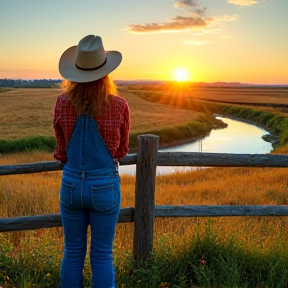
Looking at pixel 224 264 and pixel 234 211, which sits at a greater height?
pixel 234 211

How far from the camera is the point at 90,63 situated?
2879 millimetres

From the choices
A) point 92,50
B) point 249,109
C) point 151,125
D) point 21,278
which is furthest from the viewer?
point 249,109

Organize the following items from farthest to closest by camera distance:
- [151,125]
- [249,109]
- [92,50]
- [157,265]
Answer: [249,109]
[151,125]
[157,265]
[92,50]

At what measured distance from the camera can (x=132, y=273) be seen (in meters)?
4.04

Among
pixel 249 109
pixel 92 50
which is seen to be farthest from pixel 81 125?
pixel 249 109

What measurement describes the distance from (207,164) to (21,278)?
6.48ft

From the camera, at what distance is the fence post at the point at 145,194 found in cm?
397

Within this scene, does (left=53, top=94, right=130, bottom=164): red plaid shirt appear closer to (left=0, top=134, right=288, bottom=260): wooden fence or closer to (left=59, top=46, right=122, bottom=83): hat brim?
(left=59, top=46, right=122, bottom=83): hat brim

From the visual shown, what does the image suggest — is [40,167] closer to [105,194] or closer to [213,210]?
[105,194]

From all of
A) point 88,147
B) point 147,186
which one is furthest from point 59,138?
point 147,186

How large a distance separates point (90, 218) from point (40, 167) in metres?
1.17

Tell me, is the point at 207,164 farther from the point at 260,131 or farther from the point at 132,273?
the point at 260,131

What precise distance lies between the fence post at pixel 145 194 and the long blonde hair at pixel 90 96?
3.69ft

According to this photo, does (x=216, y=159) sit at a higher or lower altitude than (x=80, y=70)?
lower
